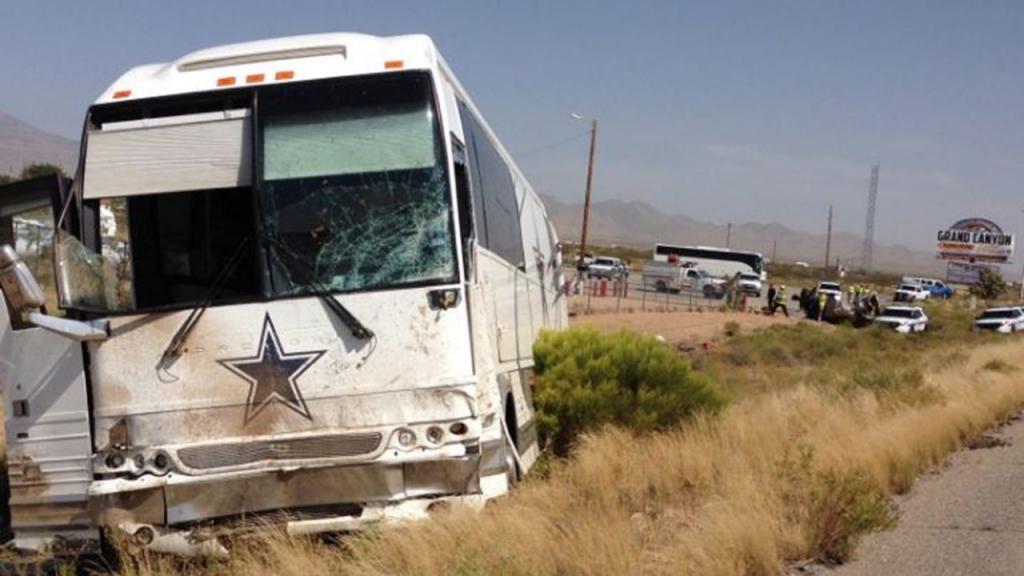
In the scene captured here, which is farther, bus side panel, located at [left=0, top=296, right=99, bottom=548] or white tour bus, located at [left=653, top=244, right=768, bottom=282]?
white tour bus, located at [left=653, top=244, right=768, bottom=282]

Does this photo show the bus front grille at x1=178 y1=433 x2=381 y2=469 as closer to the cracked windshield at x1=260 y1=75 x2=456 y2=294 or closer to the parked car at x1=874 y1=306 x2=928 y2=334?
the cracked windshield at x1=260 y1=75 x2=456 y2=294

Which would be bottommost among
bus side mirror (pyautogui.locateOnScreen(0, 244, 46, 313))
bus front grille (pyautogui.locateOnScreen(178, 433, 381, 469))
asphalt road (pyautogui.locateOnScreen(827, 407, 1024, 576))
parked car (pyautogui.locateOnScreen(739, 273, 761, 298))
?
parked car (pyautogui.locateOnScreen(739, 273, 761, 298))

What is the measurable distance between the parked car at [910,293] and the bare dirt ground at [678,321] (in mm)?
32477

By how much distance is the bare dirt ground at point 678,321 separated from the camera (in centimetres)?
4051

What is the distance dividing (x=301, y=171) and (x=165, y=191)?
1005 millimetres

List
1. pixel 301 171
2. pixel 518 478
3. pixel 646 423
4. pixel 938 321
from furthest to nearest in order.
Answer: pixel 938 321 < pixel 646 423 < pixel 518 478 < pixel 301 171

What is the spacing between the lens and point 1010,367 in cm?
2367

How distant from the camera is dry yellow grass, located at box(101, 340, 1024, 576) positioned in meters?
6.41

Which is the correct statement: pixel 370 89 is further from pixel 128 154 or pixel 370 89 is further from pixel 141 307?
pixel 141 307

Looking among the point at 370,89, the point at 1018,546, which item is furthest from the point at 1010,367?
the point at 370,89

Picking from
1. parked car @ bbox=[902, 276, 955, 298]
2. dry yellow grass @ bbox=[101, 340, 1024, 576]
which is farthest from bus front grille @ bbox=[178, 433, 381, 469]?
parked car @ bbox=[902, 276, 955, 298]

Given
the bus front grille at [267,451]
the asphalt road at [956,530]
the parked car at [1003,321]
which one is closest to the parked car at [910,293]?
the parked car at [1003,321]

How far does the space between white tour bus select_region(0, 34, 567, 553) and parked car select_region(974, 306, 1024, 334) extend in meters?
48.9

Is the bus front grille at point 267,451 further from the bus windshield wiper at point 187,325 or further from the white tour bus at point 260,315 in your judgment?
the bus windshield wiper at point 187,325
